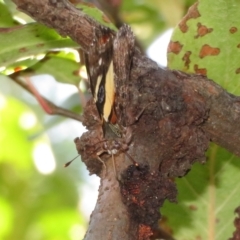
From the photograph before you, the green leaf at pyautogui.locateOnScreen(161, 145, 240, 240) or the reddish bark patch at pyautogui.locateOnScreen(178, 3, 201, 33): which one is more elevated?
the reddish bark patch at pyautogui.locateOnScreen(178, 3, 201, 33)

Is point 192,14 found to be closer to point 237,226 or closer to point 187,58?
point 187,58

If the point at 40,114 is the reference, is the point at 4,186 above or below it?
below

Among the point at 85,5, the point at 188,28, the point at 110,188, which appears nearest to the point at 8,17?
the point at 85,5

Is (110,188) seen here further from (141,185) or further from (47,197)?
(47,197)

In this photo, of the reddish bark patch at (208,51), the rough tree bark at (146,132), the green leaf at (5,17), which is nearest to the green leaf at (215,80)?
the reddish bark patch at (208,51)

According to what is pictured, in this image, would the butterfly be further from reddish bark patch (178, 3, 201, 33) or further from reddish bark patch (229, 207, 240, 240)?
reddish bark patch (229, 207, 240, 240)

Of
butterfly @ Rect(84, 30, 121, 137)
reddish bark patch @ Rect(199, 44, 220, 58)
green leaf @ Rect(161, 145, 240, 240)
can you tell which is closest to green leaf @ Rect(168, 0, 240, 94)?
reddish bark patch @ Rect(199, 44, 220, 58)
